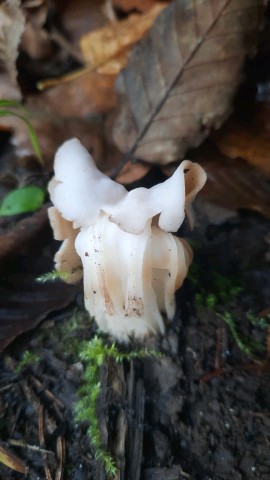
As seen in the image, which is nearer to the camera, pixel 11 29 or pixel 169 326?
pixel 169 326

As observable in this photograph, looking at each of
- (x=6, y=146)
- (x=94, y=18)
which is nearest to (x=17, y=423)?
(x=6, y=146)

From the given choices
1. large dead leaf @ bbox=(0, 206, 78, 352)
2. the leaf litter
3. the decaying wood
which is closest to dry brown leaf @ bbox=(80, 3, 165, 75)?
the leaf litter

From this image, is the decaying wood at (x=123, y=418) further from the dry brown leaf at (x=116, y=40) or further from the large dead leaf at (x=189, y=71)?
the dry brown leaf at (x=116, y=40)

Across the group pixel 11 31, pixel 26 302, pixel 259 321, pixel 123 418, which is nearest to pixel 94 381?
pixel 123 418

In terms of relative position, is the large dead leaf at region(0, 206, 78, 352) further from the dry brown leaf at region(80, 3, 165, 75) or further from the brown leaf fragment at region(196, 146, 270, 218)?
the dry brown leaf at region(80, 3, 165, 75)

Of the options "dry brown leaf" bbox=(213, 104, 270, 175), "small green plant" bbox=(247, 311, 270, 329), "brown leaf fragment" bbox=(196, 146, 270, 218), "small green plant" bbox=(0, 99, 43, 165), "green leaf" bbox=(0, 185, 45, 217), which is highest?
"small green plant" bbox=(0, 99, 43, 165)

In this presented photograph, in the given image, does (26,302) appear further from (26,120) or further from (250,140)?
(250,140)
